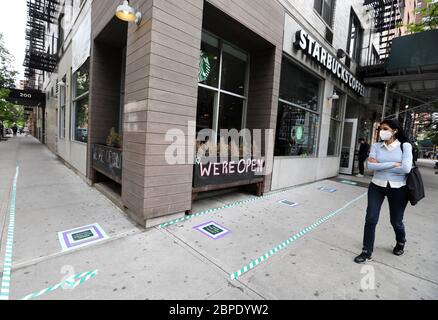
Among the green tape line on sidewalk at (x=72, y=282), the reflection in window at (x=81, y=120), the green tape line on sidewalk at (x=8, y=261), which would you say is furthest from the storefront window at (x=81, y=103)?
the green tape line on sidewalk at (x=72, y=282)

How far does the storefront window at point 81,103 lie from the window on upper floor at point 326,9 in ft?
25.2

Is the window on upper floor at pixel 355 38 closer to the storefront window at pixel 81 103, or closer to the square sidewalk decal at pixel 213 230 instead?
the square sidewalk decal at pixel 213 230

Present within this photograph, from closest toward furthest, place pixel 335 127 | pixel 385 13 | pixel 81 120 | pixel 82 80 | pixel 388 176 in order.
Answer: pixel 388 176
pixel 82 80
pixel 81 120
pixel 335 127
pixel 385 13

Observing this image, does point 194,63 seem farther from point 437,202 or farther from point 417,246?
point 437,202

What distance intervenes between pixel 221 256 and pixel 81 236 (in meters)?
2.00

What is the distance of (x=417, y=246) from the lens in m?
3.45

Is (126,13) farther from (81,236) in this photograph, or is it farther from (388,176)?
(388,176)

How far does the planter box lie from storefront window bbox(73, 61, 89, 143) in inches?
55.8

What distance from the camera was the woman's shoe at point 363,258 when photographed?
9.32ft

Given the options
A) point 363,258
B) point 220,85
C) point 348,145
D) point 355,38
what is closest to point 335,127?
point 348,145

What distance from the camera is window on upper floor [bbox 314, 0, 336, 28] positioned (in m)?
7.74

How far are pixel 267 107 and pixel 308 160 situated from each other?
308 centimetres

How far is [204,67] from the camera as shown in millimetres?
5340

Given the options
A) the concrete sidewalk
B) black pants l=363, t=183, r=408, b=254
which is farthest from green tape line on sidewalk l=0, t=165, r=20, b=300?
black pants l=363, t=183, r=408, b=254
